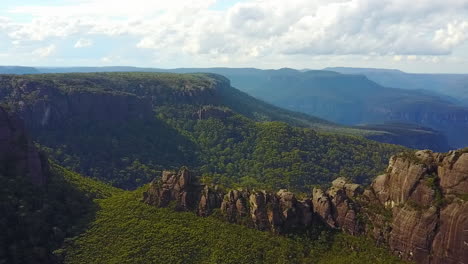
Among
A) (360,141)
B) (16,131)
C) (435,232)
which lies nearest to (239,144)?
(360,141)

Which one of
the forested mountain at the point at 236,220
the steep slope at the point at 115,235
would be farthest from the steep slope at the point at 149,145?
the steep slope at the point at 115,235

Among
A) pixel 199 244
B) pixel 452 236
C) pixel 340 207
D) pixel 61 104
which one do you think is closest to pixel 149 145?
pixel 61 104

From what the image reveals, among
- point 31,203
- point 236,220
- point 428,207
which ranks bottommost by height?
point 236,220

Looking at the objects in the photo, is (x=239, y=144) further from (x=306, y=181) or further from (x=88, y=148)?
(x=88, y=148)

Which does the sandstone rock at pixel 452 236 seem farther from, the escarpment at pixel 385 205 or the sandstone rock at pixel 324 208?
the sandstone rock at pixel 324 208

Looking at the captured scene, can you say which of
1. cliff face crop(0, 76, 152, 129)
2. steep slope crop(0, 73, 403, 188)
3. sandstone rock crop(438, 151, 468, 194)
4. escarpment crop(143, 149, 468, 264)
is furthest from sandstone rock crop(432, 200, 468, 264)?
cliff face crop(0, 76, 152, 129)

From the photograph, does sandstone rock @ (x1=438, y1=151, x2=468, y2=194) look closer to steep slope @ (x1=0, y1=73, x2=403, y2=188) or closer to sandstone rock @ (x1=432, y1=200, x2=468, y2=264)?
sandstone rock @ (x1=432, y1=200, x2=468, y2=264)

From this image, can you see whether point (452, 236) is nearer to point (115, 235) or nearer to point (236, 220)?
point (236, 220)

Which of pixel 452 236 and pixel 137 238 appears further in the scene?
pixel 137 238
